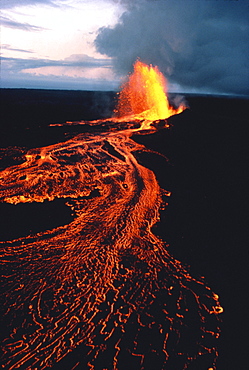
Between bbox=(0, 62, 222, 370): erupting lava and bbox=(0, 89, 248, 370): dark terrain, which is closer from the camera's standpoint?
bbox=(0, 62, 222, 370): erupting lava

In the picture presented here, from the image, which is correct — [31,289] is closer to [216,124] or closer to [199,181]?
[199,181]

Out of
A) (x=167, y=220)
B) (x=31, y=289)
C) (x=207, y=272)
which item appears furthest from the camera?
(x=167, y=220)

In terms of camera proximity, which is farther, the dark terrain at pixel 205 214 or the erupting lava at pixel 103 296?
the dark terrain at pixel 205 214

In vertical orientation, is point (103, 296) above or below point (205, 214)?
below

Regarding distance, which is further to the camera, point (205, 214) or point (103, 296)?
point (205, 214)

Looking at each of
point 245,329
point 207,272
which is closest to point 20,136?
point 207,272

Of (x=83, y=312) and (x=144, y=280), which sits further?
(x=144, y=280)

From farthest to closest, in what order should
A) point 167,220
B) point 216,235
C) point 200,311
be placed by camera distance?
1. point 167,220
2. point 216,235
3. point 200,311

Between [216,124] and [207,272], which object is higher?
[216,124]
